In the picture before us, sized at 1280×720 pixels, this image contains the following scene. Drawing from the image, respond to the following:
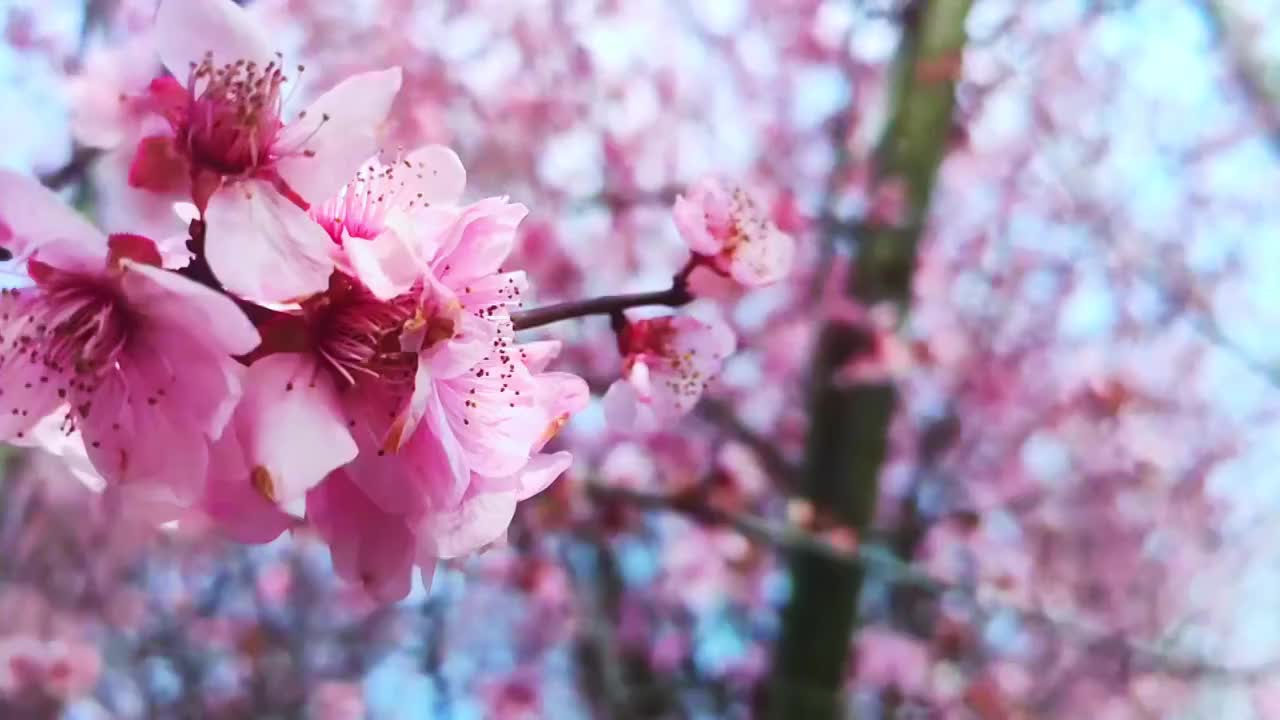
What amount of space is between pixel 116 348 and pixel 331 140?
114 millimetres

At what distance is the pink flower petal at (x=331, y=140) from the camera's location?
14.7 inches

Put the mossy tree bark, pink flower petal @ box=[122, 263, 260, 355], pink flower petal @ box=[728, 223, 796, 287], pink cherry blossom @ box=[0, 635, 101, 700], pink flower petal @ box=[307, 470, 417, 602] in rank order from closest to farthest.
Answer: pink flower petal @ box=[122, 263, 260, 355] < pink flower petal @ box=[307, 470, 417, 602] < pink flower petal @ box=[728, 223, 796, 287] < pink cherry blossom @ box=[0, 635, 101, 700] < the mossy tree bark

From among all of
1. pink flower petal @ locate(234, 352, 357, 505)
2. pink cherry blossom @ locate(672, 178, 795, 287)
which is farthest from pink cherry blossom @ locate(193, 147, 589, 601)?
pink cherry blossom @ locate(672, 178, 795, 287)

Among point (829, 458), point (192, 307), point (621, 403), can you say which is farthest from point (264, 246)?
point (829, 458)

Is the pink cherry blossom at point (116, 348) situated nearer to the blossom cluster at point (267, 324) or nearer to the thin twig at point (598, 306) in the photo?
the blossom cluster at point (267, 324)

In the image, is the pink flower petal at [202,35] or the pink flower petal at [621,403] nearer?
the pink flower petal at [202,35]

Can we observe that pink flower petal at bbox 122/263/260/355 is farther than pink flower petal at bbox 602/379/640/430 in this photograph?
No

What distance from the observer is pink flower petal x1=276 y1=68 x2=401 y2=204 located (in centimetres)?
37

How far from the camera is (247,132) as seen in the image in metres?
0.37

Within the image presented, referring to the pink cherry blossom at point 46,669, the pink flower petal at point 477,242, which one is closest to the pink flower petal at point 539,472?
the pink flower petal at point 477,242

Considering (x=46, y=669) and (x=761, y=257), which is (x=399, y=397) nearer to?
(x=761, y=257)

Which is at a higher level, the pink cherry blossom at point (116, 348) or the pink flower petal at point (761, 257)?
the pink flower petal at point (761, 257)

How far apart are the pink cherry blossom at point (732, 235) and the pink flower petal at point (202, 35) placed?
0.82ft

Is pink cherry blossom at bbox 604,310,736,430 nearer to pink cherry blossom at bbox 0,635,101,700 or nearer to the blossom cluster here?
the blossom cluster
